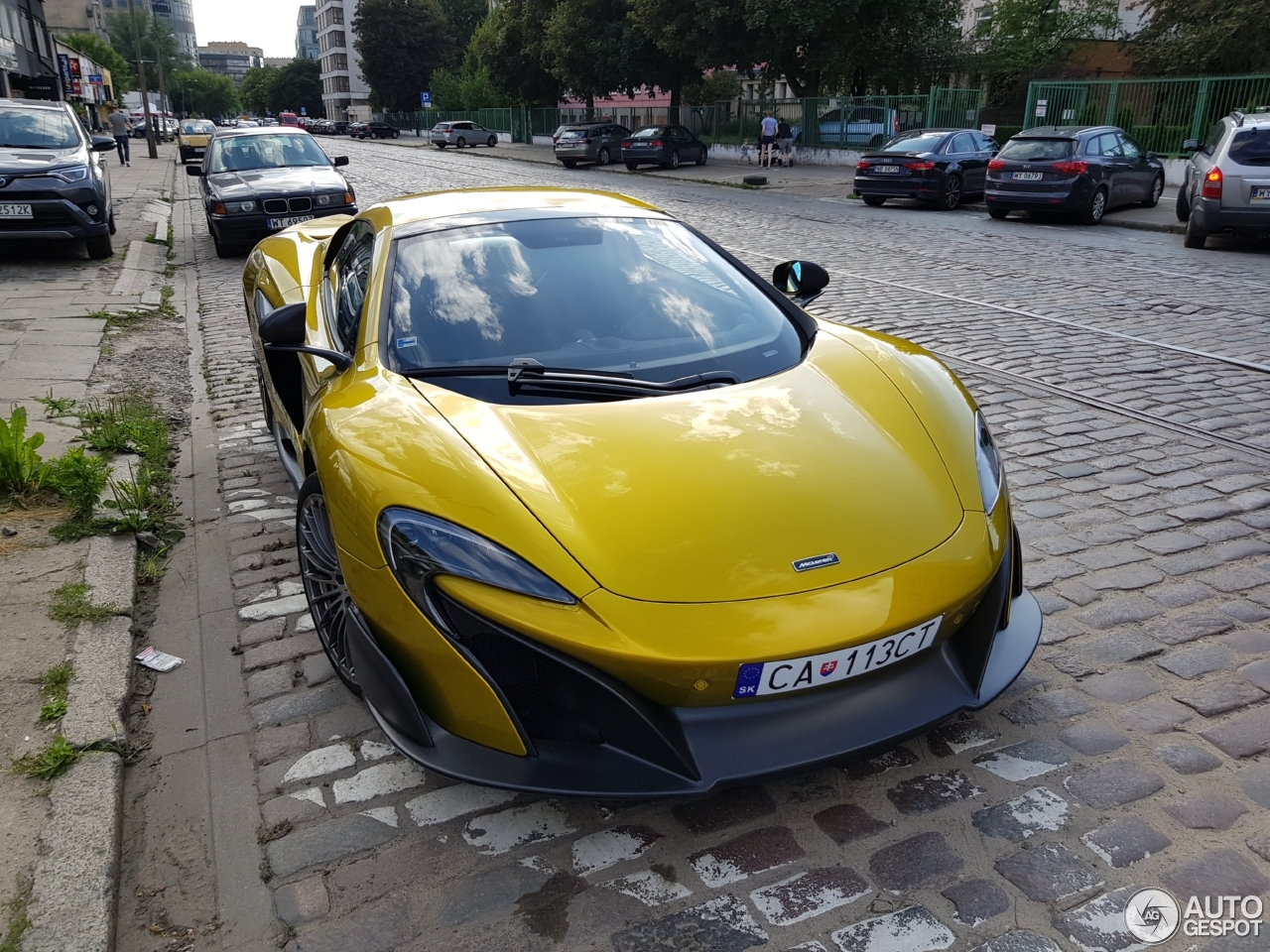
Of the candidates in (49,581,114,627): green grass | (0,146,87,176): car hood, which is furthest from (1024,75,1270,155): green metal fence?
(49,581,114,627): green grass

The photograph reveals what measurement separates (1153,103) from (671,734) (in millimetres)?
26154

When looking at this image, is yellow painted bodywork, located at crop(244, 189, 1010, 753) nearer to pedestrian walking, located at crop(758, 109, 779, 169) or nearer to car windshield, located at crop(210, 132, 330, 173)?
car windshield, located at crop(210, 132, 330, 173)

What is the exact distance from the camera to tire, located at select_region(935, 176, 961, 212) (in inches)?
747

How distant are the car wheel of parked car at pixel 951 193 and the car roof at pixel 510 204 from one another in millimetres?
16423

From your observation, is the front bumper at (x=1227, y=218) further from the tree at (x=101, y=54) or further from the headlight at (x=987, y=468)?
the tree at (x=101, y=54)

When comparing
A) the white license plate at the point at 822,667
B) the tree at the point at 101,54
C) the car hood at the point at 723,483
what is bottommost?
the white license plate at the point at 822,667

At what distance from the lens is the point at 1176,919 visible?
2160 mm

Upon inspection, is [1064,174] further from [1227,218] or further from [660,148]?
[660,148]

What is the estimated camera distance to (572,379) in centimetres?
297

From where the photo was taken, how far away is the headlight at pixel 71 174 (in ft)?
36.3

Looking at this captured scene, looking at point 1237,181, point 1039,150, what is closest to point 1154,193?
point 1039,150

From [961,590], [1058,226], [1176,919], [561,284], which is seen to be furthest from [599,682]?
[1058,226]

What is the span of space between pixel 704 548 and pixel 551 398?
0.81 m

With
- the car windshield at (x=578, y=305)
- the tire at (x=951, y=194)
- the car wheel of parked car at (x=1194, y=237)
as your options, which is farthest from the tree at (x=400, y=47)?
the car windshield at (x=578, y=305)
